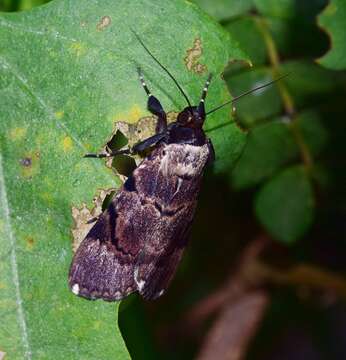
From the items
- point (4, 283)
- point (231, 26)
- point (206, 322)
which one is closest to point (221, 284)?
point (206, 322)

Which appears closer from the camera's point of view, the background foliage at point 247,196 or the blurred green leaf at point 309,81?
the background foliage at point 247,196

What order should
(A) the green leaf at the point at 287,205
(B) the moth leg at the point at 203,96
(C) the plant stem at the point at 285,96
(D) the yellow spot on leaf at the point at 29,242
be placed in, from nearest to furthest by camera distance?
(D) the yellow spot on leaf at the point at 29,242 → (B) the moth leg at the point at 203,96 → (C) the plant stem at the point at 285,96 → (A) the green leaf at the point at 287,205

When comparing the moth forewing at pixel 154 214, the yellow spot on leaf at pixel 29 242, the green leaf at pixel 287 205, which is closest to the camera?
the yellow spot on leaf at pixel 29 242

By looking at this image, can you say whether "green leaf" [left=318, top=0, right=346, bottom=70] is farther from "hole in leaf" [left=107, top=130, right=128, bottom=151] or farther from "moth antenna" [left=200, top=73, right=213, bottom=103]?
"hole in leaf" [left=107, top=130, right=128, bottom=151]

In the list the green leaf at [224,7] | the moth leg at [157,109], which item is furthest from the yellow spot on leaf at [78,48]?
the green leaf at [224,7]

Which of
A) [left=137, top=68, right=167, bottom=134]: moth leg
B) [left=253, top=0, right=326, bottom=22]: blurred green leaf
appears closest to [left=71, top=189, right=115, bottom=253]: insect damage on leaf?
[left=137, top=68, right=167, bottom=134]: moth leg

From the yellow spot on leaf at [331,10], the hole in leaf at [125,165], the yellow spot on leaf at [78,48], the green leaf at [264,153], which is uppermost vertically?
the yellow spot on leaf at [78,48]

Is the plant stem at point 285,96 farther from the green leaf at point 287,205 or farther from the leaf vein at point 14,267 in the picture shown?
the leaf vein at point 14,267

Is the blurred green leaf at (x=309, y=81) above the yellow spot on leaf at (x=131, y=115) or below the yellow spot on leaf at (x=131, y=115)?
below
